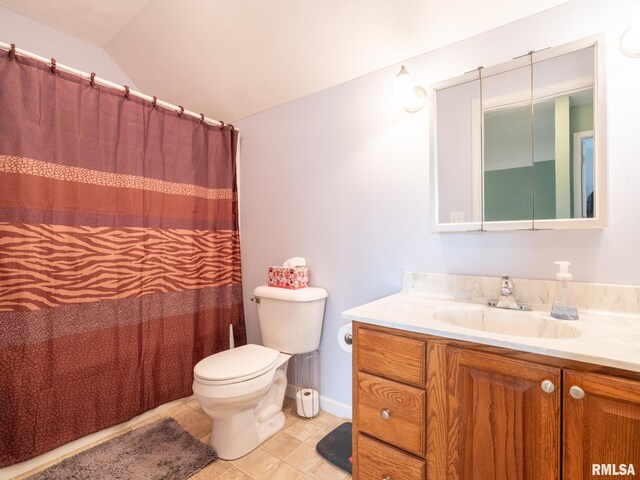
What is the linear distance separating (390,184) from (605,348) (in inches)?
41.6

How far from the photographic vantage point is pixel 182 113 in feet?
6.49

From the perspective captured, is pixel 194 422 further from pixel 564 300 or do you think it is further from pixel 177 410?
pixel 564 300

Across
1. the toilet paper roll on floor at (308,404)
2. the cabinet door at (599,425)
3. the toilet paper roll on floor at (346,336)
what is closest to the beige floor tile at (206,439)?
the toilet paper roll on floor at (308,404)

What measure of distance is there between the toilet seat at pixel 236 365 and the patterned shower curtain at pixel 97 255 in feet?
1.67

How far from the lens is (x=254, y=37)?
174cm

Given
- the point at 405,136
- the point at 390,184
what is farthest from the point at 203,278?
the point at 405,136

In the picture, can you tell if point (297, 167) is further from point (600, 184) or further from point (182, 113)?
point (600, 184)

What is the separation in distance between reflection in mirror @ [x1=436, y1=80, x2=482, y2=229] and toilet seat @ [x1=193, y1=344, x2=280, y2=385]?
1.13m

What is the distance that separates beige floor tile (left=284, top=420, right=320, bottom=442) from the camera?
167 centimetres

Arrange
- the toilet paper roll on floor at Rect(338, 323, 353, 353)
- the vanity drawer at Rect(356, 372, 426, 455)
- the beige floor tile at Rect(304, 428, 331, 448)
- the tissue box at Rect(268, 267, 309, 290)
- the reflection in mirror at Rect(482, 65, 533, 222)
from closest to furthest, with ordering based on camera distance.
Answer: the vanity drawer at Rect(356, 372, 426, 455)
the reflection in mirror at Rect(482, 65, 533, 222)
the toilet paper roll on floor at Rect(338, 323, 353, 353)
the beige floor tile at Rect(304, 428, 331, 448)
the tissue box at Rect(268, 267, 309, 290)

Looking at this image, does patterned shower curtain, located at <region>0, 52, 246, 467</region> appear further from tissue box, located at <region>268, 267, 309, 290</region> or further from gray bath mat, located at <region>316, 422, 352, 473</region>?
gray bath mat, located at <region>316, 422, 352, 473</region>

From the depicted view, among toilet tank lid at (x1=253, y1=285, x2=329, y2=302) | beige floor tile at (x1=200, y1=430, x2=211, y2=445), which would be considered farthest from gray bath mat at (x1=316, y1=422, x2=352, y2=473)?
toilet tank lid at (x1=253, y1=285, x2=329, y2=302)

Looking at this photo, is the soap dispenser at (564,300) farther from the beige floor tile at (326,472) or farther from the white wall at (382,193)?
the beige floor tile at (326,472)

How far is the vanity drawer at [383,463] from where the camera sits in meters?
1.00
